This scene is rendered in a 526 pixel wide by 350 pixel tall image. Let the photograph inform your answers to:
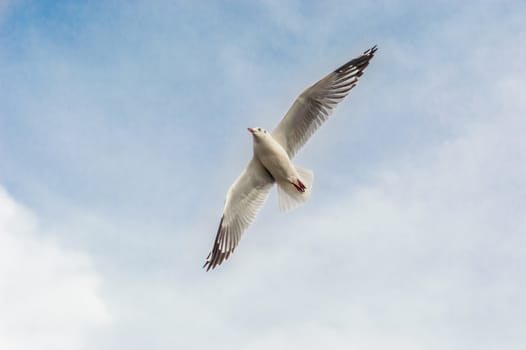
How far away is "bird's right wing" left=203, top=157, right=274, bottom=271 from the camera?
12.6 metres

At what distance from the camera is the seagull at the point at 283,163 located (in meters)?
11.9

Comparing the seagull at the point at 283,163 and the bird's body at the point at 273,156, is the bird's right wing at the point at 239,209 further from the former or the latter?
the bird's body at the point at 273,156

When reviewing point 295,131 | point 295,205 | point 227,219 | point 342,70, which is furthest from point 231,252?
point 342,70

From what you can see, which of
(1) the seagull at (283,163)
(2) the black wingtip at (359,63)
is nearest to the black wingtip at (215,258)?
(1) the seagull at (283,163)

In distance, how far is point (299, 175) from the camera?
12172 mm

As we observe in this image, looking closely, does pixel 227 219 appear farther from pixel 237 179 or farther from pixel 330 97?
pixel 330 97

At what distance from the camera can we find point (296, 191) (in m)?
12.3

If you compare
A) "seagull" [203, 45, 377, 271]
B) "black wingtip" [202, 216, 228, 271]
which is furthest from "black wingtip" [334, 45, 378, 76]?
"black wingtip" [202, 216, 228, 271]

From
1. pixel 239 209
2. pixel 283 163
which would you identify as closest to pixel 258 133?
pixel 283 163

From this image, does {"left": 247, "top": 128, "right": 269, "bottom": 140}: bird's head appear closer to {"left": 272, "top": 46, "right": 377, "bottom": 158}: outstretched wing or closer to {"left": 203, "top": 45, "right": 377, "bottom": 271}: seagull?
{"left": 203, "top": 45, "right": 377, "bottom": 271}: seagull

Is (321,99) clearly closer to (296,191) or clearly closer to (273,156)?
(273,156)

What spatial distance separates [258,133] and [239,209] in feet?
4.61

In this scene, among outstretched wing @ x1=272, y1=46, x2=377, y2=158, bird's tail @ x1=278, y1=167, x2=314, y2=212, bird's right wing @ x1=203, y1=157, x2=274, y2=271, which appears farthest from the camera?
bird's right wing @ x1=203, y1=157, x2=274, y2=271

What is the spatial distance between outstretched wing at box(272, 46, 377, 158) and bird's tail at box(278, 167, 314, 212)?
62cm
